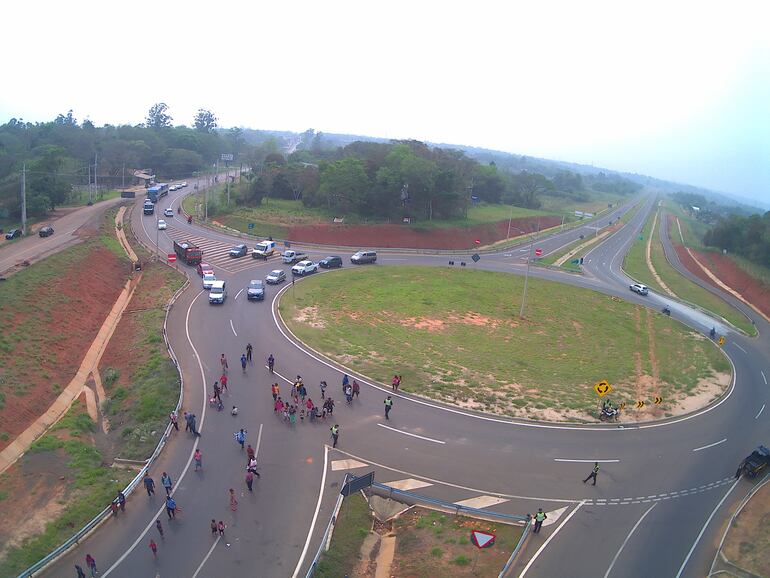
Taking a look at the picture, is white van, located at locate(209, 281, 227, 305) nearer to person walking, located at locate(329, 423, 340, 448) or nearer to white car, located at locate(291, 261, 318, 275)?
white car, located at locate(291, 261, 318, 275)

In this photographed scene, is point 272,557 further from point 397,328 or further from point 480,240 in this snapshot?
point 480,240

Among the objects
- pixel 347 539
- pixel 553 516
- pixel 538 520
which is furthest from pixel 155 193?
pixel 538 520

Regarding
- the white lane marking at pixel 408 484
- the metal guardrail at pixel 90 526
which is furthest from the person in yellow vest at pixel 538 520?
the metal guardrail at pixel 90 526

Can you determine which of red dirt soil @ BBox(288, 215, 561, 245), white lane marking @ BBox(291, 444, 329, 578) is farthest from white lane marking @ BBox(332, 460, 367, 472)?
red dirt soil @ BBox(288, 215, 561, 245)

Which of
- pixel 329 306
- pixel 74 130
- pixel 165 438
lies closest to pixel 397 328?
pixel 329 306

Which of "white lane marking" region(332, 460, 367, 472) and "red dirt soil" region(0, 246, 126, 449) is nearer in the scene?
"white lane marking" region(332, 460, 367, 472)

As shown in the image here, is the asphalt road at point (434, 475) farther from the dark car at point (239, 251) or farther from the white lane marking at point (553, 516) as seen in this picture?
the dark car at point (239, 251)

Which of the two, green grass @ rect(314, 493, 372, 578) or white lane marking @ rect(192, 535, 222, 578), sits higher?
green grass @ rect(314, 493, 372, 578)
